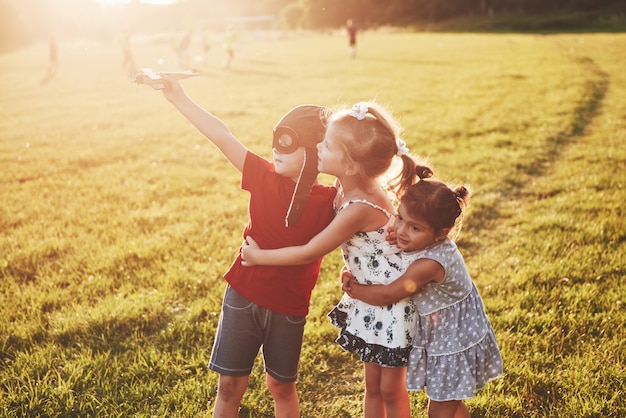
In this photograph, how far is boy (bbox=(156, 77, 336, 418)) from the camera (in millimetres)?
2414

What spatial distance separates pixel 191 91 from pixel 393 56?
1382 centimetres

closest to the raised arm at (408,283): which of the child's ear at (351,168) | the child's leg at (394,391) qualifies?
the child's leg at (394,391)

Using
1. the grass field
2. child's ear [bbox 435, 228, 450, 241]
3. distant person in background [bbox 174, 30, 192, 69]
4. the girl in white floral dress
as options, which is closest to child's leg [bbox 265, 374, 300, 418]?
the grass field

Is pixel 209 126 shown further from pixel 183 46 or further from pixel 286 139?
pixel 183 46

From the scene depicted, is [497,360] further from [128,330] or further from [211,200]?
[211,200]

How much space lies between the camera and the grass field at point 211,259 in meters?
3.27

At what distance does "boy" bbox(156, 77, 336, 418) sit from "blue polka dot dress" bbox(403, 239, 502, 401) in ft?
1.75

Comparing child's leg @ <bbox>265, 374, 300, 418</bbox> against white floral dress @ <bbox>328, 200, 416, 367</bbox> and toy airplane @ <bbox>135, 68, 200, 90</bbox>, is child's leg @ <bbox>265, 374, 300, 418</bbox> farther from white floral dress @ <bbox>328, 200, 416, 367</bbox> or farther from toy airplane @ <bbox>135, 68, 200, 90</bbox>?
toy airplane @ <bbox>135, 68, 200, 90</bbox>

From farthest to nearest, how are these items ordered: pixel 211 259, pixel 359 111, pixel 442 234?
pixel 211 259, pixel 442 234, pixel 359 111

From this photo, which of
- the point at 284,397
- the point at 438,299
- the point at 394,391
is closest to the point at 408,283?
the point at 438,299

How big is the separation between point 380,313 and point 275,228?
640 mm

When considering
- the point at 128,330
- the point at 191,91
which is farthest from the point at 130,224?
the point at 191,91

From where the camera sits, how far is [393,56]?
91.9 ft

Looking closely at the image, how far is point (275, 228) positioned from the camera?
8.13 feet
